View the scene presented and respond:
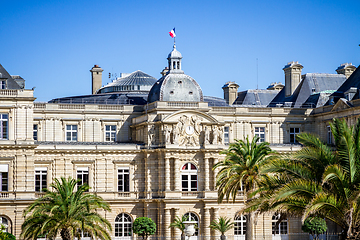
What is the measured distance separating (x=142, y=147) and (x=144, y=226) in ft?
30.6

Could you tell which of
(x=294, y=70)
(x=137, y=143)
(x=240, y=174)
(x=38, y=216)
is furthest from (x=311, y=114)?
(x=38, y=216)

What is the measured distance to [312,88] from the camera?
85500 millimetres

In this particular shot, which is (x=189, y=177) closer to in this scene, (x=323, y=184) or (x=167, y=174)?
(x=167, y=174)

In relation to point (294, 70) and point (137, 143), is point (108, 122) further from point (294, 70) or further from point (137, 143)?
point (294, 70)

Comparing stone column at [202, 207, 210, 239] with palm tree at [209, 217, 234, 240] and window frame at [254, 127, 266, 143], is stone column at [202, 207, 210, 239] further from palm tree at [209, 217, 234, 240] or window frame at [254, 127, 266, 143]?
window frame at [254, 127, 266, 143]

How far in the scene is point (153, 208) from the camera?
2795 inches

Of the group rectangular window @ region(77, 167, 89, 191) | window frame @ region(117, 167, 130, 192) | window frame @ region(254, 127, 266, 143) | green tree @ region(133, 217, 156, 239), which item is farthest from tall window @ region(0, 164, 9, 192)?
window frame @ region(254, 127, 266, 143)

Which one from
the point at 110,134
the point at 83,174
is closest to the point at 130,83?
the point at 110,134

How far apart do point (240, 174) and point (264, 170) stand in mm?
19984

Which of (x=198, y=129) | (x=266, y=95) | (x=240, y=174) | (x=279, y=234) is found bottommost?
(x=279, y=234)

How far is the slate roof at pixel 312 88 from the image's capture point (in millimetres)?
83875

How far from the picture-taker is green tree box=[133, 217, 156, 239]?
2603 inches

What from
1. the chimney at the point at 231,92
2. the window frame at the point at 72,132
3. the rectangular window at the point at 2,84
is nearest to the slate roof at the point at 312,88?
the chimney at the point at 231,92

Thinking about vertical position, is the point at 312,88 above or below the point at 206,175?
above
